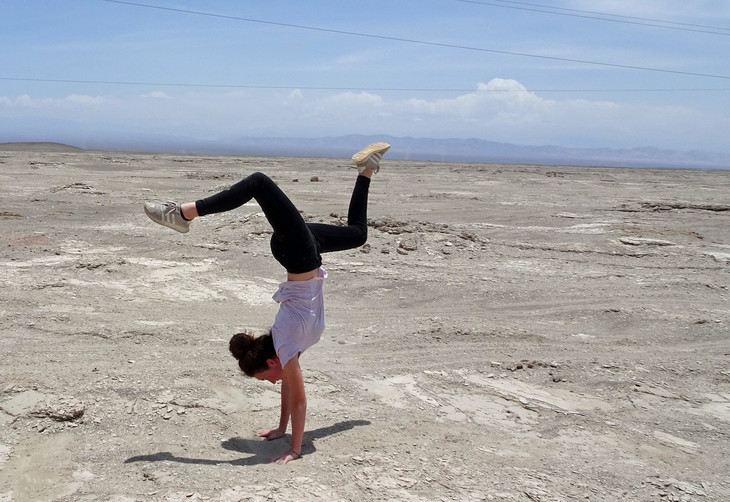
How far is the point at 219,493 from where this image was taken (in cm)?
339

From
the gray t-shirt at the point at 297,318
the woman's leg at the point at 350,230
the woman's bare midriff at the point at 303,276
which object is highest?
the woman's leg at the point at 350,230

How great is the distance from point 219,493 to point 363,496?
0.80 metres

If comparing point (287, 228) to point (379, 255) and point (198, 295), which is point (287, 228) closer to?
point (198, 295)

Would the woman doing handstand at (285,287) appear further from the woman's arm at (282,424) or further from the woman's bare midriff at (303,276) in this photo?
the woman's arm at (282,424)

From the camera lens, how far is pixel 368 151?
4.43 metres

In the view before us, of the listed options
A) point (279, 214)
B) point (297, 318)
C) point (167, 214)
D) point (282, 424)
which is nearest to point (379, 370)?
point (282, 424)

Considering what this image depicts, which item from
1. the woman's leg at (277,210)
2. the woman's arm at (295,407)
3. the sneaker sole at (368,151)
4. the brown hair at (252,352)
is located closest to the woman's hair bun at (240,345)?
the brown hair at (252,352)

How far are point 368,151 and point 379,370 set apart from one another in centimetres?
212

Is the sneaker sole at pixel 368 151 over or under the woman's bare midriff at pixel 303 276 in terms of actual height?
over

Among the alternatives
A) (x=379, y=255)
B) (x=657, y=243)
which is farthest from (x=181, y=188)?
(x=657, y=243)

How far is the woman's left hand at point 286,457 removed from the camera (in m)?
3.77

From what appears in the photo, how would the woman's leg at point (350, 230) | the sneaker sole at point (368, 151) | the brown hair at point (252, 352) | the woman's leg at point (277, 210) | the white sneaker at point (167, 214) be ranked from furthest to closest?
the sneaker sole at point (368, 151) < the woman's leg at point (350, 230) < the white sneaker at point (167, 214) < the brown hair at point (252, 352) < the woman's leg at point (277, 210)

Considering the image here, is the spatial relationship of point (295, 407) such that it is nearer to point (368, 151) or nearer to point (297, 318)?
point (297, 318)

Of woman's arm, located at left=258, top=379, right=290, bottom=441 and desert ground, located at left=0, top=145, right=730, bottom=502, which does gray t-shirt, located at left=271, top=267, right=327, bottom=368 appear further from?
desert ground, located at left=0, top=145, right=730, bottom=502
